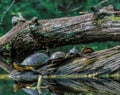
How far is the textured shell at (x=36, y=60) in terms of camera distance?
7.07 meters

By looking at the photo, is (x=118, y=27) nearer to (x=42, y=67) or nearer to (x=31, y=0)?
(x=42, y=67)

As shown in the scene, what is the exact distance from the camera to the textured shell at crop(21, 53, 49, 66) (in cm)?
707

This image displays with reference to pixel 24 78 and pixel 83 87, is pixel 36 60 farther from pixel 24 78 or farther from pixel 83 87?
pixel 83 87

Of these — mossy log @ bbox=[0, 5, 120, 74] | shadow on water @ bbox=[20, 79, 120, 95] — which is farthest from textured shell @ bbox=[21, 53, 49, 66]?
shadow on water @ bbox=[20, 79, 120, 95]

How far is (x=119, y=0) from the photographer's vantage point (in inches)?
433

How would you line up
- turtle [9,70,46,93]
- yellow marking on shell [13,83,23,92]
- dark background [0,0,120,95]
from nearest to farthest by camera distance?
yellow marking on shell [13,83,23,92], turtle [9,70,46,93], dark background [0,0,120,95]

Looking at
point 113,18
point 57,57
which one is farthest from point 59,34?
point 113,18

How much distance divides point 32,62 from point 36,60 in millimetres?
62

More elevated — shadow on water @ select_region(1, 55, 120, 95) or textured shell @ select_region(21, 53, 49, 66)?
textured shell @ select_region(21, 53, 49, 66)

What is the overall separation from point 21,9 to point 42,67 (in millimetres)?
4413

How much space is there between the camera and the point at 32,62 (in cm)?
711

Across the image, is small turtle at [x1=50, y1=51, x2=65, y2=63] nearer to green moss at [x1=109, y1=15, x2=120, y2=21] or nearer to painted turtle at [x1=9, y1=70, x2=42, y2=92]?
painted turtle at [x1=9, y1=70, x2=42, y2=92]

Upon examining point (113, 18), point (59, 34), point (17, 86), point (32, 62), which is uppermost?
point (113, 18)

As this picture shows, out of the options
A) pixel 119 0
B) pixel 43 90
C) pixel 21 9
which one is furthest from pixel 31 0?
pixel 43 90
